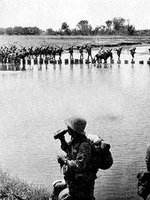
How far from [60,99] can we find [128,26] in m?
124

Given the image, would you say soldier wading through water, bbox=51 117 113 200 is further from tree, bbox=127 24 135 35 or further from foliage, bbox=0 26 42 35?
foliage, bbox=0 26 42 35

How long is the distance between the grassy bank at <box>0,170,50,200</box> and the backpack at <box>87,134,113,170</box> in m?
2.52

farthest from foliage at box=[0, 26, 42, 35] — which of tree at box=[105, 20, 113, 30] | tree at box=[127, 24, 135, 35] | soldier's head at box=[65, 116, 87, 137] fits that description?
soldier's head at box=[65, 116, 87, 137]

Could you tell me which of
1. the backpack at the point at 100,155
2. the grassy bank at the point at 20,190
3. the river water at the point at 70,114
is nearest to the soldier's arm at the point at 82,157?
the backpack at the point at 100,155

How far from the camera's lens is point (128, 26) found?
145250 mm

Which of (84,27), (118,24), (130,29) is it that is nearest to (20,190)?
(130,29)

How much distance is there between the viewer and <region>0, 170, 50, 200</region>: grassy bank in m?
8.89

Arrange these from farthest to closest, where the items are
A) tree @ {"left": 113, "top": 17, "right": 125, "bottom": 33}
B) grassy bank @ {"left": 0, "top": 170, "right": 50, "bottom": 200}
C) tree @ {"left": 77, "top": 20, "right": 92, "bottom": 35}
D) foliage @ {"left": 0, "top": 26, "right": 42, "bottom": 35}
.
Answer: foliage @ {"left": 0, "top": 26, "right": 42, "bottom": 35} < tree @ {"left": 77, "top": 20, "right": 92, "bottom": 35} < tree @ {"left": 113, "top": 17, "right": 125, "bottom": 33} < grassy bank @ {"left": 0, "top": 170, "right": 50, "bottom": 200}

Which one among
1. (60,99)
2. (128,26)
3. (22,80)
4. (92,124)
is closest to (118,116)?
(92,124)

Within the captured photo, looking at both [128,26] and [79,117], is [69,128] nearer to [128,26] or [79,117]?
[79,117]

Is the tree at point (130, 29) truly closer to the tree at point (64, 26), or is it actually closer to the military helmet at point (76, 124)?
the tree at point (64, 26)

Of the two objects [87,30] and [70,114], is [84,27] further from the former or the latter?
[70,114]

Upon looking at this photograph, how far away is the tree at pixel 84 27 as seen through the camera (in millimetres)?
158575

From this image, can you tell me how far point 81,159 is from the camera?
20.6ft
